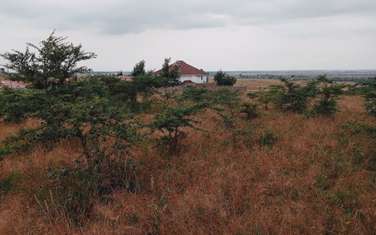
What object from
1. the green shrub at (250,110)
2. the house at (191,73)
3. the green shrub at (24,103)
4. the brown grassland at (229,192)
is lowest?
the brown grassland at (229,192)

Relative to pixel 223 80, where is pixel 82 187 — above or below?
below

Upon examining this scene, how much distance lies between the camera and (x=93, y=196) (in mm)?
4227

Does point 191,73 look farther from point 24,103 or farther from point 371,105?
point 24,103

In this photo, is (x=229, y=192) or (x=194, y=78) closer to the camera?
(x=229, y=192)

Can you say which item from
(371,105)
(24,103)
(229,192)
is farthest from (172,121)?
(371,105)

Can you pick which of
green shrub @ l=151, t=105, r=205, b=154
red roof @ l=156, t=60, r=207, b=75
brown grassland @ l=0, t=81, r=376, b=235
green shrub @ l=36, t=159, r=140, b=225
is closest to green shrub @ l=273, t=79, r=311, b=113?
brown grassland @ l=0, t=81, r=376, b=235

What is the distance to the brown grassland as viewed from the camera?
136 inches

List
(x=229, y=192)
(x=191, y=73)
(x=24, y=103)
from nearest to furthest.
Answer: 1. (x=229, y=192)
2. (x=24, y=103)
3. (x=191, y=73)

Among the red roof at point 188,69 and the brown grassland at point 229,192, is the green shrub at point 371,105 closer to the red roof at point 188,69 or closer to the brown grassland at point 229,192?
the brown grassland at point 229,192

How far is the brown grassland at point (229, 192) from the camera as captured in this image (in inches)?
136

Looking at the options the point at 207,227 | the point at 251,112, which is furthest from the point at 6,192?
the point at 251,112

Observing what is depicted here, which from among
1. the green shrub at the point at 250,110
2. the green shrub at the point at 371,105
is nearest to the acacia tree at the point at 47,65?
the green shrub at the point at 250,110

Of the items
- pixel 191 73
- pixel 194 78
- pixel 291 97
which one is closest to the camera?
pixel 291 97

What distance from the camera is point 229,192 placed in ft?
14.1
